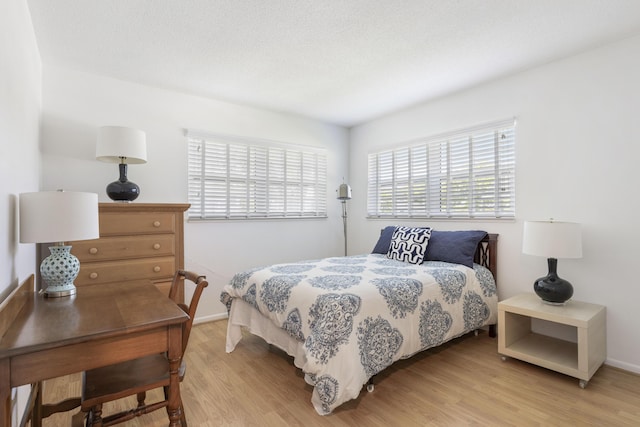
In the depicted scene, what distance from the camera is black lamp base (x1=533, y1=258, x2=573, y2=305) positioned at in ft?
8.05

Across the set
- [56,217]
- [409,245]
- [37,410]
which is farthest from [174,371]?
[409,245]

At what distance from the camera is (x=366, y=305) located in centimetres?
206

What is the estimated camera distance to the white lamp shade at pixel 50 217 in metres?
1.49

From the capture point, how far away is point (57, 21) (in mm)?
2230

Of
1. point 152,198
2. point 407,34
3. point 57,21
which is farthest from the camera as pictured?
point 152,198

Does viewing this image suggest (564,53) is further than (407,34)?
Yes

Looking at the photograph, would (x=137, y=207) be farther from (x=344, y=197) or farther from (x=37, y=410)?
(x=344, y=197)

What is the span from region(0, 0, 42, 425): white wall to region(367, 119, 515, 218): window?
3.54 m

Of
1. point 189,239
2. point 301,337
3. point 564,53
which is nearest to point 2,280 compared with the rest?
point 301,337

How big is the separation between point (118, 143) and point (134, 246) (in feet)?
2.84

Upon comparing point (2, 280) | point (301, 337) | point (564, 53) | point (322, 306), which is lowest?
point (301, 337)

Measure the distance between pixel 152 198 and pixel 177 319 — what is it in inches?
94.8

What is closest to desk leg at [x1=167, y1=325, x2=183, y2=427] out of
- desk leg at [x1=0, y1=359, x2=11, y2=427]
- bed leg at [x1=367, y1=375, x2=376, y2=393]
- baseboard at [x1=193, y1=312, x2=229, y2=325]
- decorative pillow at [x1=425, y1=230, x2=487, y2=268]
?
desk leg at [x1=0, y1=359, x2=11, y2=427]

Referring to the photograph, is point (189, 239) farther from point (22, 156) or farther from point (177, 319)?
point (177, 319)
